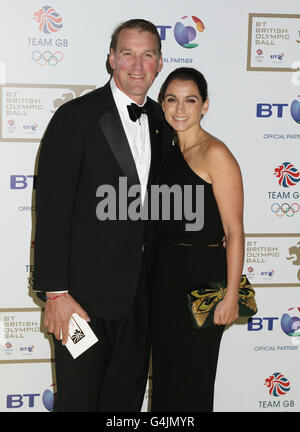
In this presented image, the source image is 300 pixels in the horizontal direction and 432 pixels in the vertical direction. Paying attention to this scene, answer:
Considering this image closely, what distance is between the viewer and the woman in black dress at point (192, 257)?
225 cm

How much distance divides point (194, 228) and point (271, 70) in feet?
4.30

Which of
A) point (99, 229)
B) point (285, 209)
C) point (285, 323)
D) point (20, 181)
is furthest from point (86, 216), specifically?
point (285, 323)

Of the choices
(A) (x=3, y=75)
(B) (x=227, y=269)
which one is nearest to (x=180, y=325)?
(B) (x=227, y=269)

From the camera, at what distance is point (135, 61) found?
7.39ft

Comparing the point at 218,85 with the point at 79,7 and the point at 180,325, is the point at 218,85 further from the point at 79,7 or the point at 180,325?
the point at 180,325

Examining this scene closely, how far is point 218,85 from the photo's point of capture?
304 centimetres

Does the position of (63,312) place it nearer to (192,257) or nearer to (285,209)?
(192,257)

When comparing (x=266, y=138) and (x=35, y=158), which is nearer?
(x=35, y=158)

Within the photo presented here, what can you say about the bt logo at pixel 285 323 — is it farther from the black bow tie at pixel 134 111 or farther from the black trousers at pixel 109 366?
the black bow tie at pixel 134 111

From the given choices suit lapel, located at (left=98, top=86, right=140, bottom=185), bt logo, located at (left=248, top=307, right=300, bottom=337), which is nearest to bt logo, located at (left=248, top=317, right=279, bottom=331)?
bt logo, located at (left=248, top=307, right=300, bottom=337)

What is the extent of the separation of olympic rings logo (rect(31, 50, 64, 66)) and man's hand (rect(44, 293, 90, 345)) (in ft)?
4.36
